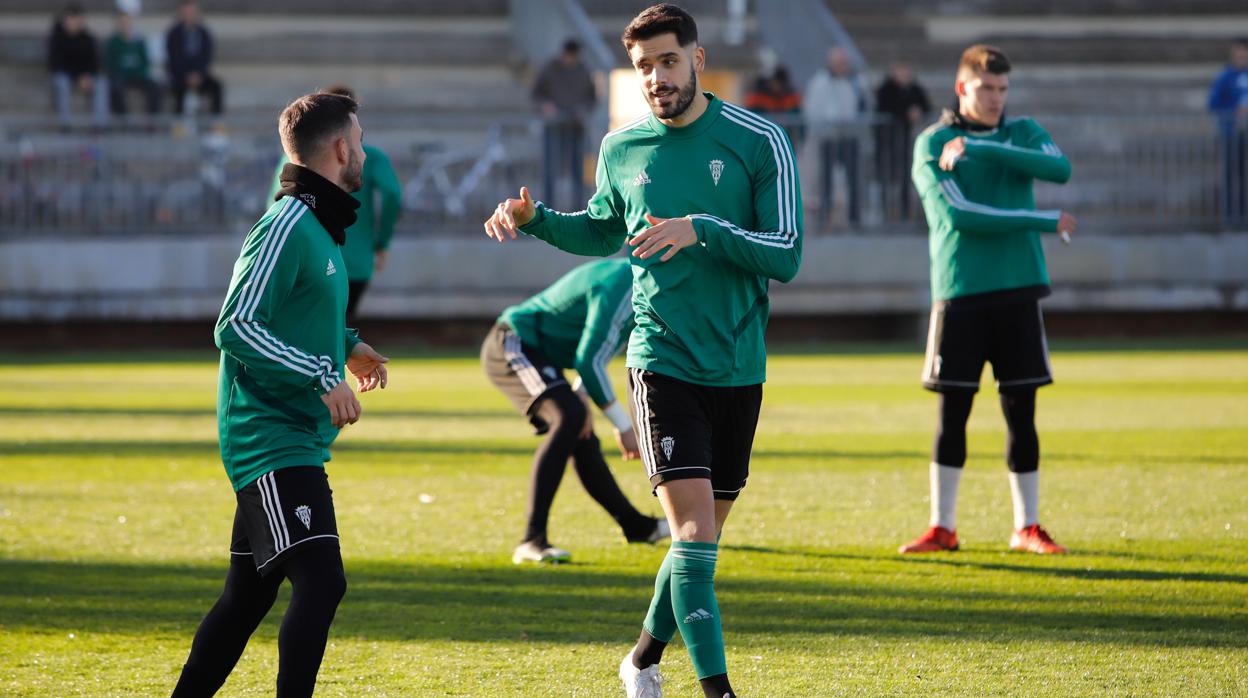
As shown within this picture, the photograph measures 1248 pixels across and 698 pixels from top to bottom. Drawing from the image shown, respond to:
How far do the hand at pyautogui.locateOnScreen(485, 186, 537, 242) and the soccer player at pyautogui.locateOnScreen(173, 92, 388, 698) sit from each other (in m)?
0.55

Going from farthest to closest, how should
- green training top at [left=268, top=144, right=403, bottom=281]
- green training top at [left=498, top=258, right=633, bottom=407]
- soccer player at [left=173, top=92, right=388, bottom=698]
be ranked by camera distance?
green training top at [left=268, top=144, right=403, bottom=281] < green training top at [left=498, top=258, right=633, bottom=407] < soccer player at [left=173, top=92, right=388, bottom=698]

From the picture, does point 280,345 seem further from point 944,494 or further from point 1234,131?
point 1234,131

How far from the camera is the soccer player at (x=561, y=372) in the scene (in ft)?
24.2

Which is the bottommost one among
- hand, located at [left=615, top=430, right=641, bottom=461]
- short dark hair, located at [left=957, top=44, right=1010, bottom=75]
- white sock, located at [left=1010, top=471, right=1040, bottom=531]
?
white sock, located at [left=1010, top=471, right=1040, bottom=531]

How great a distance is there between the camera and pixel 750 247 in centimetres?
494

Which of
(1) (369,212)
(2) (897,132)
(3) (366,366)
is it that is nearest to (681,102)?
(3) (366,366)

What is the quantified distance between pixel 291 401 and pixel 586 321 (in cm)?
303

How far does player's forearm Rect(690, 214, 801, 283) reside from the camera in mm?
4910

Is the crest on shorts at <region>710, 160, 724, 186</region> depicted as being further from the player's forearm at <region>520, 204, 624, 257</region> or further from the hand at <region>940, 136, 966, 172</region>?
the hand at <region>940, 136, 966, 172</region>

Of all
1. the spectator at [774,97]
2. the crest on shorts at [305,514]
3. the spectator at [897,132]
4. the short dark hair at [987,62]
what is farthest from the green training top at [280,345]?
the spectator at [774,97]

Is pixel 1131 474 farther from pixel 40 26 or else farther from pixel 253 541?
pixel 40 26

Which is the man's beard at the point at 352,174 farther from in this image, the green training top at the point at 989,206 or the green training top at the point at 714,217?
the green training top at the point at 989,206

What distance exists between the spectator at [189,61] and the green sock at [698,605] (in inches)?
773

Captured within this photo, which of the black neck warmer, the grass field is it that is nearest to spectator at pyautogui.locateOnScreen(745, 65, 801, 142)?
the grass field
